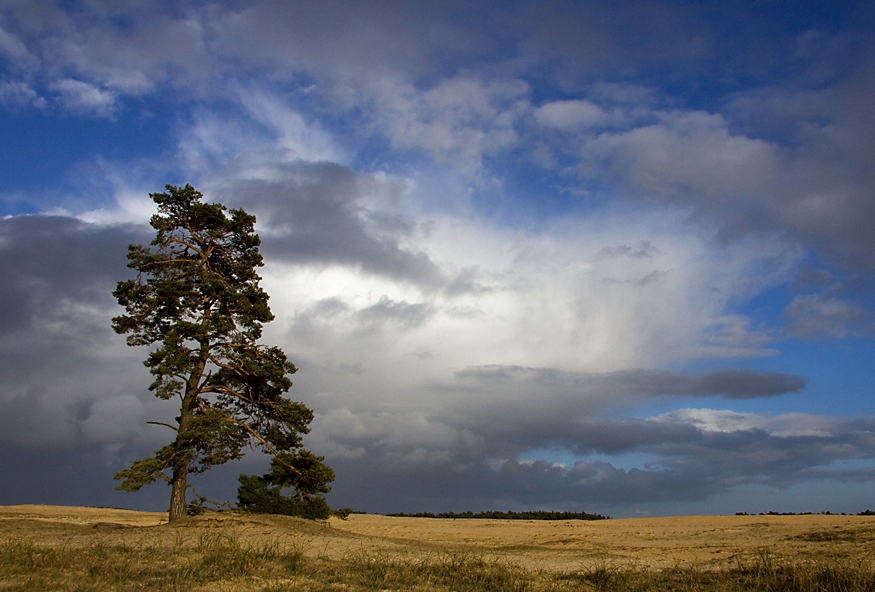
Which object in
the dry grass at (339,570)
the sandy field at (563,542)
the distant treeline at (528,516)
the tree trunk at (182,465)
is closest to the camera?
the dry grass at (339,570)

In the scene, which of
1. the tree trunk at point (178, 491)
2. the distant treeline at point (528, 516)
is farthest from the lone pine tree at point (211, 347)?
the distant treeline at point (528, 516)

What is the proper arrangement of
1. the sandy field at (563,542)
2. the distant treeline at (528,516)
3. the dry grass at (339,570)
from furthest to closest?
the distant treeline at (528,516)
the sandy field at (563,542)
the dry grass at (339,570)

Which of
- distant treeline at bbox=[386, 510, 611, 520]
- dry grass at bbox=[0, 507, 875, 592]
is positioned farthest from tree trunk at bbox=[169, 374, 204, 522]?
distant treeline at bbox=[386, 510, 611, 520]

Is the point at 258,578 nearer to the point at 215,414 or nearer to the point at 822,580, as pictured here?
the point at 822,580

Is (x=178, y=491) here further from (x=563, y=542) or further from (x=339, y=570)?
(x=563, y=542)

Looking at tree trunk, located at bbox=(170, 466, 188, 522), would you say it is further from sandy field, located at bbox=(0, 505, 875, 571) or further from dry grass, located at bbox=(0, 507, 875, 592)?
dry grass, located at bbox=(0, 507, 875, 592)

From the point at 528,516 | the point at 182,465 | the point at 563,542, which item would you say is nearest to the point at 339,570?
the point at 182,465

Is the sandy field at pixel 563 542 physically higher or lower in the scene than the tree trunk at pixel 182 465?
lower

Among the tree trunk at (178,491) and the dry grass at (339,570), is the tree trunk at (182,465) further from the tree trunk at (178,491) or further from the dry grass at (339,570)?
the dry grass at (339,570)

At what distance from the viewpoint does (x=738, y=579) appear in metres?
12.3

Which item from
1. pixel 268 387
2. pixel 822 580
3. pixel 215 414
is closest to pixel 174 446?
pixel 215 414

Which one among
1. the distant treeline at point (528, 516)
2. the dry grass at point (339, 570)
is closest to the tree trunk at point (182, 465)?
the dry grass at point (339, 570)

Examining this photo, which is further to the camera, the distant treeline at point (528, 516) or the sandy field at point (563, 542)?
the distant treeline at point (528, 516)

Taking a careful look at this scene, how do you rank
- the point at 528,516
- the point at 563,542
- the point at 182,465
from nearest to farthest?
the point at 182,465, the point at 563,542, the point at 528,516
